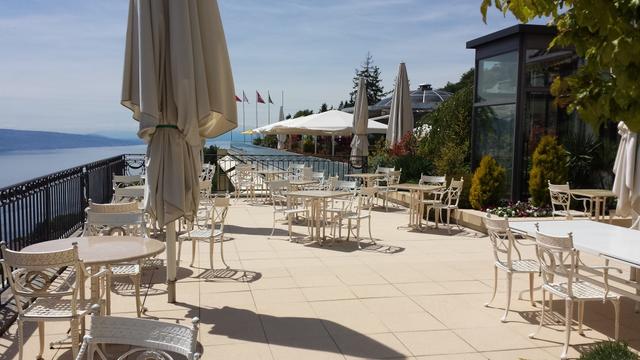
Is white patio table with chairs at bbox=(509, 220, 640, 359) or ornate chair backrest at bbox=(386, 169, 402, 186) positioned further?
ornate chair backrest at bbox=(386, 169, 402, 186)

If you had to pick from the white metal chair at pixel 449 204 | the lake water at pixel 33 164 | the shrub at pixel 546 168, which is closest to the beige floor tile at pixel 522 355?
the lake water at pixel 33 164

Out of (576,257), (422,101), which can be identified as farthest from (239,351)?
(422,101)

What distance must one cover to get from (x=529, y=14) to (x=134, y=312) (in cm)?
388

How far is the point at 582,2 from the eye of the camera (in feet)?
4.93

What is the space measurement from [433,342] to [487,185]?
612cm

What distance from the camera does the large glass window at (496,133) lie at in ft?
33.8

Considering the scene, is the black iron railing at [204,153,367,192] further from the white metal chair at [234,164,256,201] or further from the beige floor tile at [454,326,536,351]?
the beige floor tile at [454,326,536,351]

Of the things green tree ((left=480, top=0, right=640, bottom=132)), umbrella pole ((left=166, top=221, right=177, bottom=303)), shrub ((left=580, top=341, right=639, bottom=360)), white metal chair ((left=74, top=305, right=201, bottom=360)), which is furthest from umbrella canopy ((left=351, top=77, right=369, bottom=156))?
white metal chair ((left=74, top=305, right=201, bottom=360))

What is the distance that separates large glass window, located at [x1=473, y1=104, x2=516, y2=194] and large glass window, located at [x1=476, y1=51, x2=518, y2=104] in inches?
7.5

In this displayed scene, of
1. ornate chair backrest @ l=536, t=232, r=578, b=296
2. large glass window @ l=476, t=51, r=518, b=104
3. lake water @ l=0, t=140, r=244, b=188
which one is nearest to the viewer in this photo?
ornate chair backrest @ l=536, t=232, r=578, b=296

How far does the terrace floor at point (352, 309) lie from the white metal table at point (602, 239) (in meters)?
0.65

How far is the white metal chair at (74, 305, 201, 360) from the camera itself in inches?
75.7

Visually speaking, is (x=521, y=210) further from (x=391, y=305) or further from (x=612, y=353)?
(x=612, y=353)

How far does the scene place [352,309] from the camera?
4621mm
